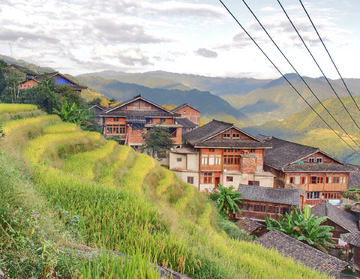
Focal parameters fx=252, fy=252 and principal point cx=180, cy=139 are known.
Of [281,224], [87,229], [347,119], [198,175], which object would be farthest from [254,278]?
[347,119]

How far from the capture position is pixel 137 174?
1249cm

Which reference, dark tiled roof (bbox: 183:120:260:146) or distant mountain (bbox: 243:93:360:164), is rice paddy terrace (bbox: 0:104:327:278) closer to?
dark tiled roof (bbox: 183:120:260:146)

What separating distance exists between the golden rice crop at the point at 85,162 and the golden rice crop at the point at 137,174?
1519 millimetres

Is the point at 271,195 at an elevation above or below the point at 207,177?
below

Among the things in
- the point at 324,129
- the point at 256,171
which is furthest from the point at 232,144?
the point at 324,129

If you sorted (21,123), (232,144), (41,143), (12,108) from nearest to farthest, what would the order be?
(41,143) < (21,123) < (12,108) < (232,144)

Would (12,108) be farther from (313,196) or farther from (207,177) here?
(313,196)

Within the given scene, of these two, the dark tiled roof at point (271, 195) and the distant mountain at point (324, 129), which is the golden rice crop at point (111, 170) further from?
the distant mountain at point (324, 129)

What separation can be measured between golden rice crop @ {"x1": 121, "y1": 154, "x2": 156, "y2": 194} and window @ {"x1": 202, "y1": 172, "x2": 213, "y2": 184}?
29.9ft

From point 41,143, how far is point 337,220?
19961 mm

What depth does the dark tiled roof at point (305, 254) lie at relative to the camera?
11777 millimetres

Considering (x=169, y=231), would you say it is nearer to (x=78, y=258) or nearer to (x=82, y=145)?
(x=78, y=258)

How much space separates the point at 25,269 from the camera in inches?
113

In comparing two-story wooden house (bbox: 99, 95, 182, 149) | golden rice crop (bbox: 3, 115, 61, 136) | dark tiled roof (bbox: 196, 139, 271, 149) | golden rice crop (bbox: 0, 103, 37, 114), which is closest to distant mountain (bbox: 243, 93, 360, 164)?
dark tiled roof (bbox: 196, 139, 271, 149)
